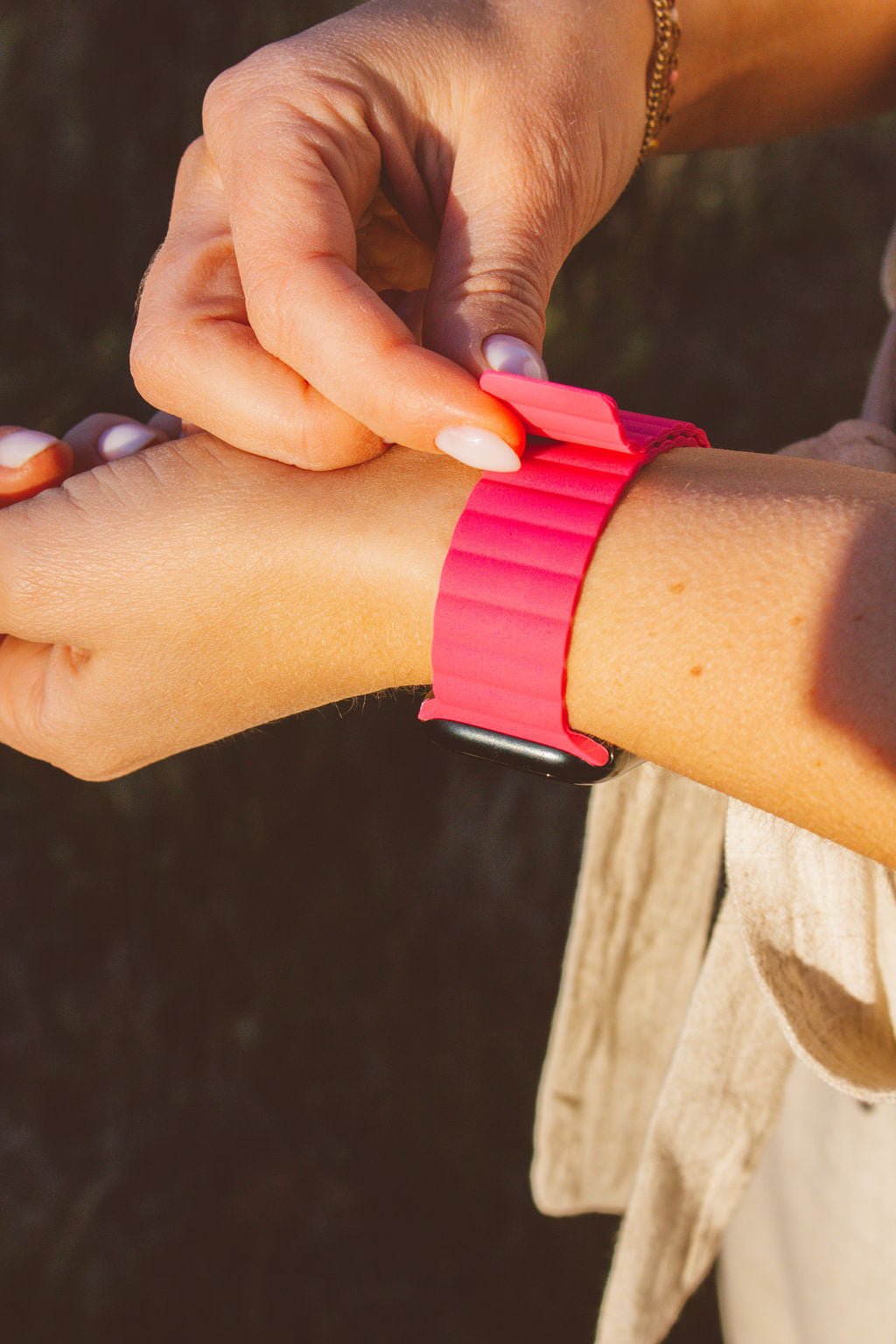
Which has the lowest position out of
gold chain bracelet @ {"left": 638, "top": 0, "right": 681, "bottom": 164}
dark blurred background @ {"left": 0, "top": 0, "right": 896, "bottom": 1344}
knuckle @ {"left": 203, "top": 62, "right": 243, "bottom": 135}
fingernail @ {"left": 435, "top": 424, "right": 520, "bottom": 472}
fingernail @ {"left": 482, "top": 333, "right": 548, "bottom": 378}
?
dark blurred background @ {"left": 0, "top": 0, "right": 896, "bottom": 1344}

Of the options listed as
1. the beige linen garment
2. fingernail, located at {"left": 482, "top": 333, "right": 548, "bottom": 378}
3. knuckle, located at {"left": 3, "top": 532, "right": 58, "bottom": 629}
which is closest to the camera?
fingernail, located at {"left": 482, "top": 333, "right": 548, "bottom": 378}

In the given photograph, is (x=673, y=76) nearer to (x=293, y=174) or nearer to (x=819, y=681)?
(x=293, y=174)

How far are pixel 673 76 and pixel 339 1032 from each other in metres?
1.81

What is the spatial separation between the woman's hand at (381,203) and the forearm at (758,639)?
15 centimetres

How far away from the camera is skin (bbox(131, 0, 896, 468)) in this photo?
847 millimetres

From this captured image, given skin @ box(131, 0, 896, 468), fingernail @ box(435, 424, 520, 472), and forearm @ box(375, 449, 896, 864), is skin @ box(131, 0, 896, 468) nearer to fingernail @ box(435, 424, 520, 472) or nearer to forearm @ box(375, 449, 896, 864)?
fingernail @ box(435, 424, 520, 472)

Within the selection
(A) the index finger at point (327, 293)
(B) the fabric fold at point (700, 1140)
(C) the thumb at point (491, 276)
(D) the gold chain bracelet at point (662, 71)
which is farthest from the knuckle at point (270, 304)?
(B) the fabric fold at point (700, 1140)

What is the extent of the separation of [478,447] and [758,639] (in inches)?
10.2

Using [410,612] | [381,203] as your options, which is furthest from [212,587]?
[381,203]

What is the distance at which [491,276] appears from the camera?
35.5 inches

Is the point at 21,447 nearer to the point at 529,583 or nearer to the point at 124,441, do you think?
the point at 124,441

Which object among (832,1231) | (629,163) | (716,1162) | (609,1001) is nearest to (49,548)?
(629,163)

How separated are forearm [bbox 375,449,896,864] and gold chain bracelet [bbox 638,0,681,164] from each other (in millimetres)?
514

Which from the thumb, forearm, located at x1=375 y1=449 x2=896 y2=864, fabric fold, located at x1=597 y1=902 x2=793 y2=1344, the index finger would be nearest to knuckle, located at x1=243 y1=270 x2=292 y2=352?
the index finger
